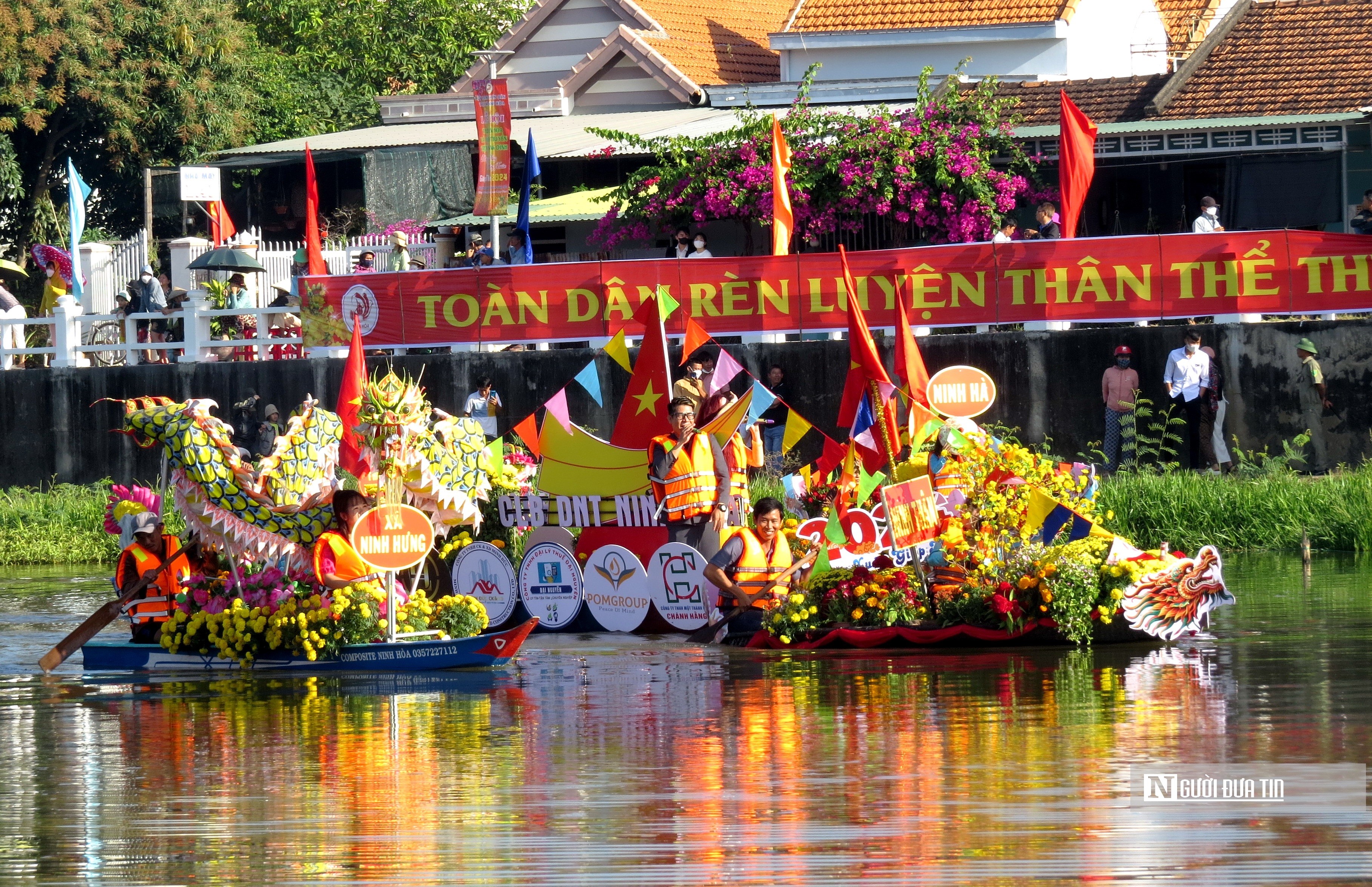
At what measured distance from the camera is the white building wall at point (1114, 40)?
3453 cm

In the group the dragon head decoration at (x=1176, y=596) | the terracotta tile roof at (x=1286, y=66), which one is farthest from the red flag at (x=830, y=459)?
the terracotta tile roof at (x=1286, y=66)

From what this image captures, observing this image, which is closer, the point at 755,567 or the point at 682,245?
the point at 755,567

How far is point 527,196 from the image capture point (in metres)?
26.8

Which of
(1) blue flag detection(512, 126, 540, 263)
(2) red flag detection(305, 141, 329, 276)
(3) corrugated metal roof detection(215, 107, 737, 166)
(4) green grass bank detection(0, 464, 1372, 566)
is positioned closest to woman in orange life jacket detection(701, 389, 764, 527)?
(4) green grass bank detection(0, 464, 1372, 566)

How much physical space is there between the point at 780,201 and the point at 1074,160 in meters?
3.59

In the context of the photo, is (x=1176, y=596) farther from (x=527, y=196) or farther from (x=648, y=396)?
(x=527, y=196)

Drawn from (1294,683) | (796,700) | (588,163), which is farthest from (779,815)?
(588,163)

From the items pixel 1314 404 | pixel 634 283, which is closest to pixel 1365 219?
pixel 1314 404

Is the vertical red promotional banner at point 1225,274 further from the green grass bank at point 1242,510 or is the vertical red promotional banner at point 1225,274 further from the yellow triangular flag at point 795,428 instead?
the yellow triangular flag at point 795,428

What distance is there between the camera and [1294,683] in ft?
41.2

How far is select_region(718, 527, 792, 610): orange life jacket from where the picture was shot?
15273mm

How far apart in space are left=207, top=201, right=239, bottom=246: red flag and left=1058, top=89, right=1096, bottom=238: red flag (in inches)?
538

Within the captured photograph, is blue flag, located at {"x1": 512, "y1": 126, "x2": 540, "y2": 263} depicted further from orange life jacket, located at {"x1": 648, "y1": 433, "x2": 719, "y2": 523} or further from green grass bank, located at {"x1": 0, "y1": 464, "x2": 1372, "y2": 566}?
orange life jacket, located at {"x1": 648, "y1": 433, "x2": 719, "y2": 523}

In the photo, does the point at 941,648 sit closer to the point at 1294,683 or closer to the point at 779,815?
the point at 1294,683
